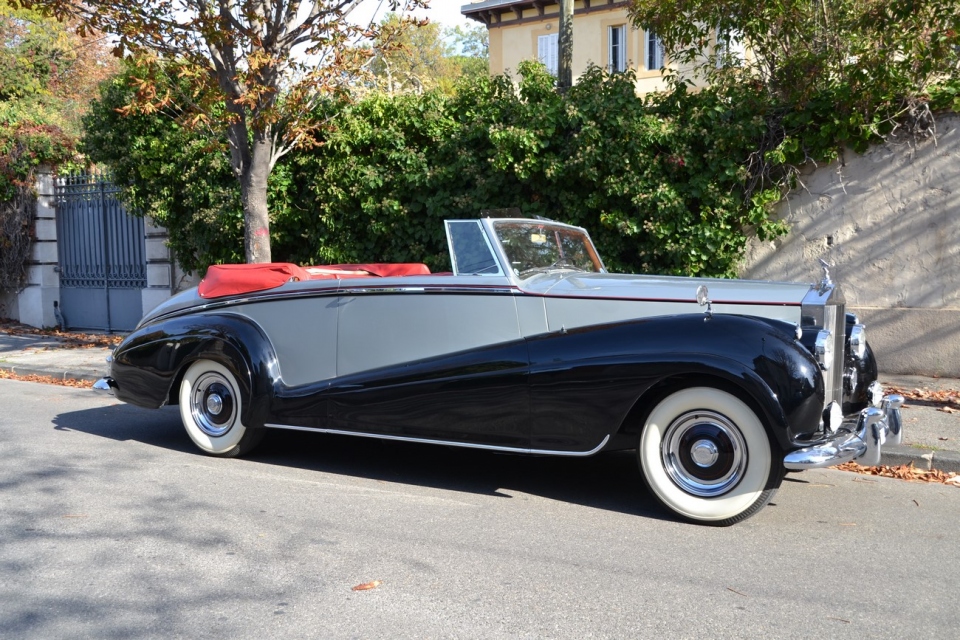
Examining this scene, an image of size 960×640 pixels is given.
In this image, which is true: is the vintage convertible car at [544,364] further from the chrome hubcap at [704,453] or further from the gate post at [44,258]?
the gate post at [44,258]

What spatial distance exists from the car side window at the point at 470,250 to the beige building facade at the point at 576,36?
2077 cm

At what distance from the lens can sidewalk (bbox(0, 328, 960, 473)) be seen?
19.2ft

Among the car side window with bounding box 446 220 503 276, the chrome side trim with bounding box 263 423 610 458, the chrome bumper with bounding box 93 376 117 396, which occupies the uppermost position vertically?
the car side window with bounding box 446 220 503 276

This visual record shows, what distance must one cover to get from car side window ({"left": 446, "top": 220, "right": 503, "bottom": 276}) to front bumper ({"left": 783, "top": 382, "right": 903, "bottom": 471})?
2014 mm

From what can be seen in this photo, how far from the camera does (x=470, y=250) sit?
5.30 metres

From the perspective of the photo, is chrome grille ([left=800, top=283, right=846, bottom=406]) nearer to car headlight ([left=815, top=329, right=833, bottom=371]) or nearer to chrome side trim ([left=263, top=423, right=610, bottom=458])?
car headlight ([left=815, top=329, right=833, bottom=371])

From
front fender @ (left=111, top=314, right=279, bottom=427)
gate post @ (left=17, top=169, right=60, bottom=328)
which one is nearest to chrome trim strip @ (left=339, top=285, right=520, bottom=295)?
front fender @ (left=111, top=314, right=279, bottom=427)

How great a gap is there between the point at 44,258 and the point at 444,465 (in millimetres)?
11820

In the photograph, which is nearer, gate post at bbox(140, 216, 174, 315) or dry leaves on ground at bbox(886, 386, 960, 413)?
dry leaves on ground at bbox(886, 386, 960, 413)

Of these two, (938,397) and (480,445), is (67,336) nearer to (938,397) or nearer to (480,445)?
(480,445)

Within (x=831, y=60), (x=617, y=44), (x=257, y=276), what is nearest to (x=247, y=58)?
(x=257, y=276)

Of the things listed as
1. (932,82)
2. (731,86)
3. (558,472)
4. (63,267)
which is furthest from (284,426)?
(63,267)

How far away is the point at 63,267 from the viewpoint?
14.9m

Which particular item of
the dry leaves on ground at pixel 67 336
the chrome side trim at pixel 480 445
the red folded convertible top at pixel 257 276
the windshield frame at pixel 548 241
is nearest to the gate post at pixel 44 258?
the dry leaves on ground at pixel 67 336
